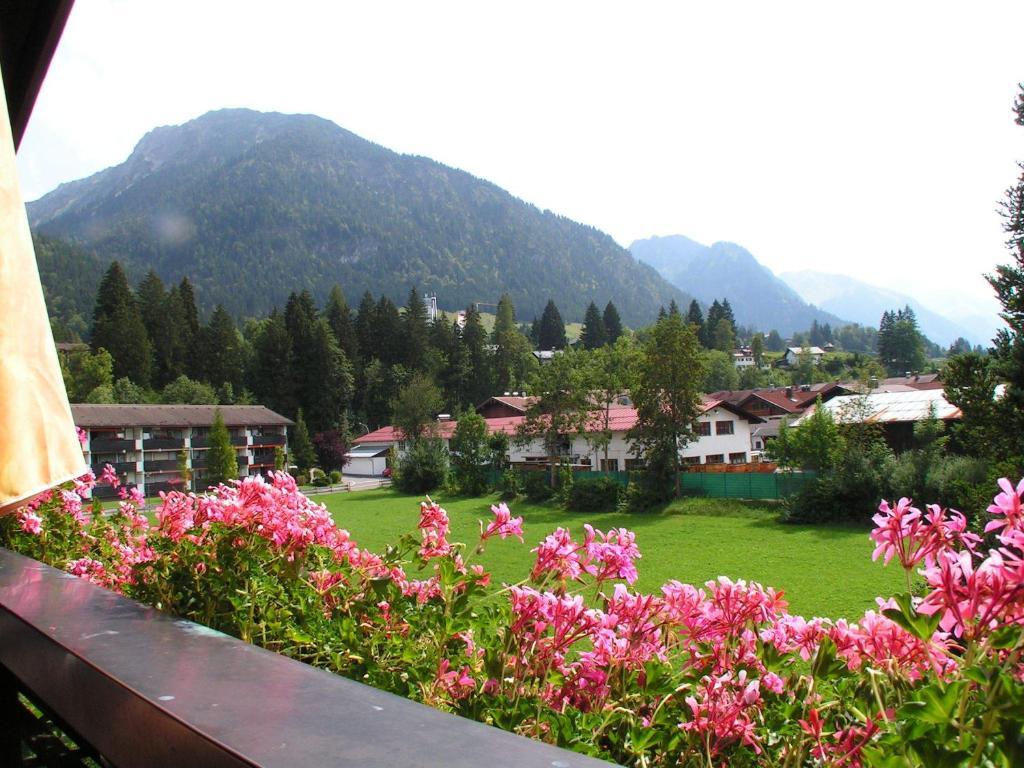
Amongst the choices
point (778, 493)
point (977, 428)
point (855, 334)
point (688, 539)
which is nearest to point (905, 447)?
point (778, 493)

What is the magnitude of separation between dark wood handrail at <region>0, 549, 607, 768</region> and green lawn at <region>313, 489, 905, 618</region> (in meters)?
13.0

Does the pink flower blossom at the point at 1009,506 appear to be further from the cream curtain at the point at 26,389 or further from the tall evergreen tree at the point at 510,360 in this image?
the tall evergreen tree at the point at 510,360

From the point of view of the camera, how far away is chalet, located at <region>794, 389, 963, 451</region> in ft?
89.9

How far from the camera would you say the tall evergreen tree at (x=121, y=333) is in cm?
5428

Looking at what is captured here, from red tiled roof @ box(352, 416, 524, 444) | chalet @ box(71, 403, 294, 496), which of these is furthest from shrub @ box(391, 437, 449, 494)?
chalet @ box(71, 403, 294, 496)

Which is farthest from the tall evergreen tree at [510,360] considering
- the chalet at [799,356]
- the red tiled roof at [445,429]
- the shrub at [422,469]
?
the chalet at [799,356]

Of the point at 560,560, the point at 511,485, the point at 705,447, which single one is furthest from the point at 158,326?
the point at 560,560

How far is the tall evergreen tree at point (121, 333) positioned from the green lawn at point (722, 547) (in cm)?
2982

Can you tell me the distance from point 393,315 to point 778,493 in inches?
1787

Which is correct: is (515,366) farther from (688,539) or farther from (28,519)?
(28,519)

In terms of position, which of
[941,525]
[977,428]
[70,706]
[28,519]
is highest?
[941,525]

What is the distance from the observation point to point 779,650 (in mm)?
1323

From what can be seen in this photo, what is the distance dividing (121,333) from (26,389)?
60297mm

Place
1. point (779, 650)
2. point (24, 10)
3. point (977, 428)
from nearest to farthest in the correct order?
point (779, 650)
point (24, 10)
point (977, 428)
